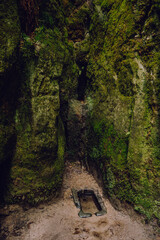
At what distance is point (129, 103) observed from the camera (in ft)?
10.2

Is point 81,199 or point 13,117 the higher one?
point 13,117

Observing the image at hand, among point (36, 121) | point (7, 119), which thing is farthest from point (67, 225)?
point (7, 119)

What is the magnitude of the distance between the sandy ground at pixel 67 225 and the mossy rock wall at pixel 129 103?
35 cm

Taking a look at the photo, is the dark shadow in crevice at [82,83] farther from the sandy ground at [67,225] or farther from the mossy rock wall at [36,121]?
the sandy ground at [67,225]

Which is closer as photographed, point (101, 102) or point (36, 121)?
point (36, 121)

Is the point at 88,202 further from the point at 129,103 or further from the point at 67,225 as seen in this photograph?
Result: the point at 129,103

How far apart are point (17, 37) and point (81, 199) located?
A: 13.0 ft

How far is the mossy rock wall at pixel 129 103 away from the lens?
106 inches

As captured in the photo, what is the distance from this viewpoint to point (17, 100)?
2.97m

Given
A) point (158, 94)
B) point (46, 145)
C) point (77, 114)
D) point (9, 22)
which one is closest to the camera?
point (9, 22)

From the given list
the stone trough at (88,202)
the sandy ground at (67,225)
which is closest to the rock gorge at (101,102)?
the sandy ground at (67,225)

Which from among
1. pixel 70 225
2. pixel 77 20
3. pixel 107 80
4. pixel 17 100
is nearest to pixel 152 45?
pixel 107 80

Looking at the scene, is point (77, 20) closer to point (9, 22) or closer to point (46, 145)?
point (9, 22)

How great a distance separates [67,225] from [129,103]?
2.84m
